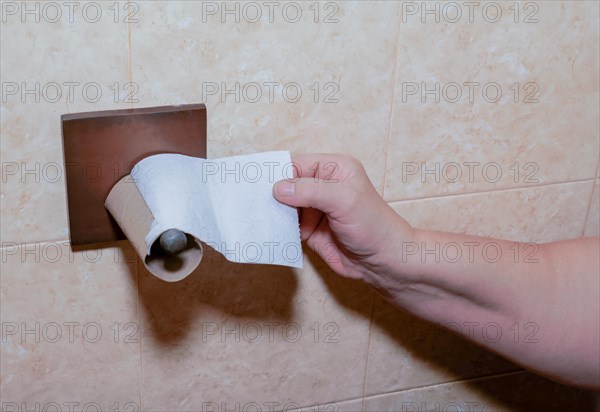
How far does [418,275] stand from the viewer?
3.02 ft

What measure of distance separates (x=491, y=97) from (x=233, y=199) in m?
0.36

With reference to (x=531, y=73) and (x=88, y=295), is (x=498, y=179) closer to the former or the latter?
(x=531, y=73)

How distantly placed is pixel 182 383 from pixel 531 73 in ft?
1.84

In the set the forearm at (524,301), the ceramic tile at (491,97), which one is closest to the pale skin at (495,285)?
the forearm at (524,301)

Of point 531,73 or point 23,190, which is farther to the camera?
point 531,73

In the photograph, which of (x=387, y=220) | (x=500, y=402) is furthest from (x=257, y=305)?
(x=500, y=402)

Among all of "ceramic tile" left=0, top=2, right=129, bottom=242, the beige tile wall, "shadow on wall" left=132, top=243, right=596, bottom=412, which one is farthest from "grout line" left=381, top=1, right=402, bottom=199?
"ceramic tile" left=0, top=2, right=129, bottom=242

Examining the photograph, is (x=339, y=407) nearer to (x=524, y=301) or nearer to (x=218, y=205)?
(x=524, y=301)

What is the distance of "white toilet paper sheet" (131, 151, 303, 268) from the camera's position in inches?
30.3

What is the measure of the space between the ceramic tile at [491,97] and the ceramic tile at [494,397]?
A: 1.04 feet

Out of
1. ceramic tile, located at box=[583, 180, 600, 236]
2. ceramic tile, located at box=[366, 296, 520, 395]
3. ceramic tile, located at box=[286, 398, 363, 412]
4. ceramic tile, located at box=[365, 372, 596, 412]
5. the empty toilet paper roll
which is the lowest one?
ceramic tile, located at box=[365, 372, 596, 412]

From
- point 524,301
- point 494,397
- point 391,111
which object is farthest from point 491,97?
point 494,397

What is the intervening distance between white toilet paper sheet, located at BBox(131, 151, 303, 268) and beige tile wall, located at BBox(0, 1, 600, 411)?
0.07 metres

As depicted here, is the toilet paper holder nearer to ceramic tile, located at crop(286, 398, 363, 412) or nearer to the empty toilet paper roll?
the empty toilet paper roll
